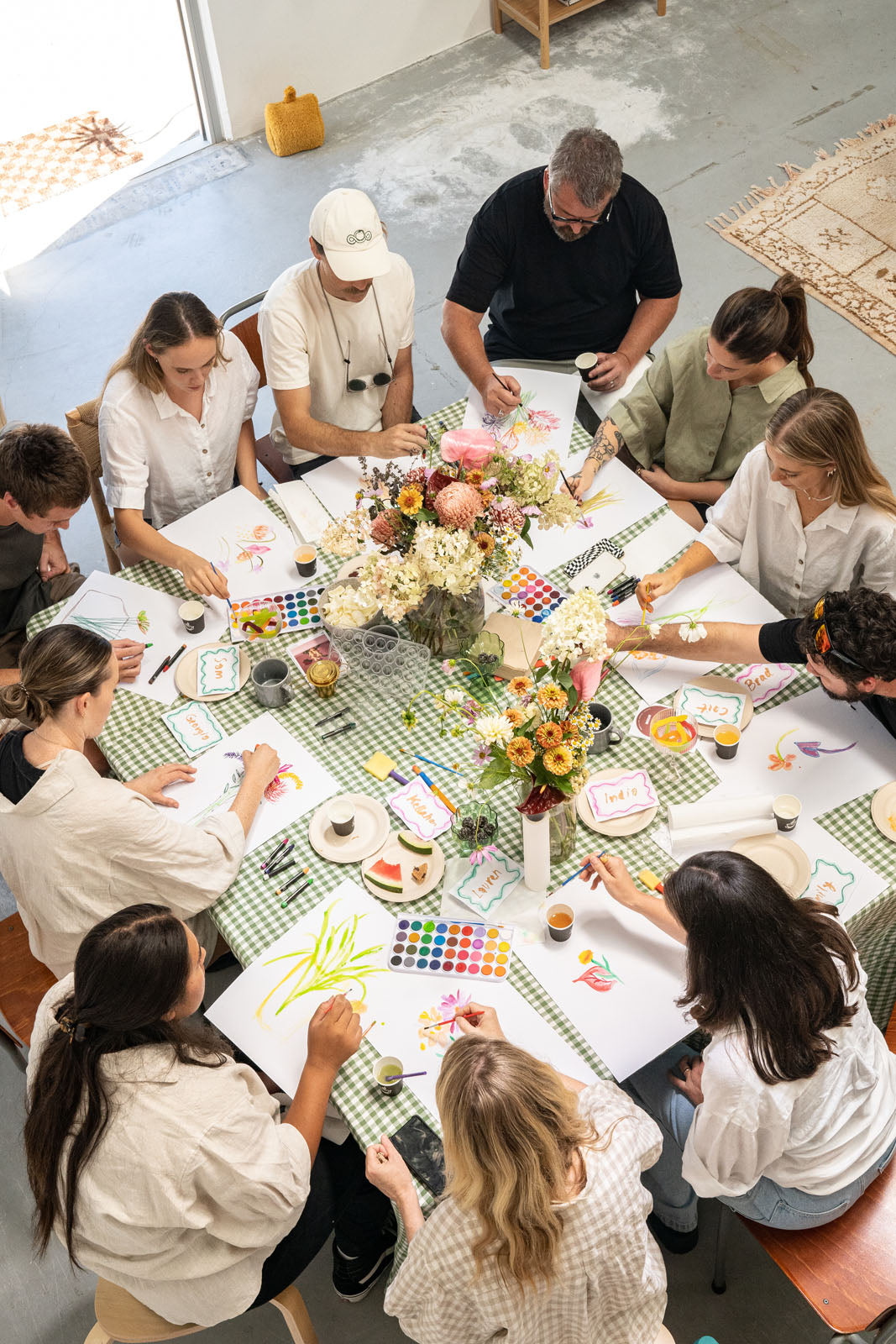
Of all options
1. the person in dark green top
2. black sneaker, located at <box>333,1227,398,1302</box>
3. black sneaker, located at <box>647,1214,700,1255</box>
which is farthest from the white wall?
black sneaker, located at <box>647,1214,700,1255</box>

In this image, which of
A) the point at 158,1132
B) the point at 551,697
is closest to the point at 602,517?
the point at 551,697

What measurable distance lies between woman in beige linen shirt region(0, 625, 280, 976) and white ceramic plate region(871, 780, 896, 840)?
57.9 inches

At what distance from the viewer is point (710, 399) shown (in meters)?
3.55

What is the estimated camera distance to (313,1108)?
7.54 ft

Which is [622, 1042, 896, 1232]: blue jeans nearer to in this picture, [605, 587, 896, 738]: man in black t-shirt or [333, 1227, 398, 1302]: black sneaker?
[333, 1227, 398, 1302]: black sneaker

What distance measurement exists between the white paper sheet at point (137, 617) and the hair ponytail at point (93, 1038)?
0.97 meters

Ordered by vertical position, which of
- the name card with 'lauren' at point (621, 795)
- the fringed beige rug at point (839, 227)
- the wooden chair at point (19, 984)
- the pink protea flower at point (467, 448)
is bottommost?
the fringed beige rug at point (839, 227)

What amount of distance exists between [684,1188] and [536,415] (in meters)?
2.21

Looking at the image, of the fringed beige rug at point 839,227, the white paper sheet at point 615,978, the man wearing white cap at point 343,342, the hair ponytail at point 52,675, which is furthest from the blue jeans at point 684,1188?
the fringed beige rug at point 839,227

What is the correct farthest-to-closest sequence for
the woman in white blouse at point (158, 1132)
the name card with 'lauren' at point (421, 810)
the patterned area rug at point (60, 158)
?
the patterned area rug at point (60, 158)
the name card with 'lauren' at point (421, 810)
the woman in white blouse at point (158, 1132)

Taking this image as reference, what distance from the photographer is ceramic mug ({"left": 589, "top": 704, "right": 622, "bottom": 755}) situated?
278 cm

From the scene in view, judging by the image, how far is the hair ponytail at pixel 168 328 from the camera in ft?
10.3

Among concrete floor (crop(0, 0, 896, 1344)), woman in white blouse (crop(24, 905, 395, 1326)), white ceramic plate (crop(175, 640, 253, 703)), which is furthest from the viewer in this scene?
concrete floor (crop(0, 0, 896, 1344))

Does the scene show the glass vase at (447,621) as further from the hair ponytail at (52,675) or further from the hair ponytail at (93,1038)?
the hair ponytail at (93,1038)
